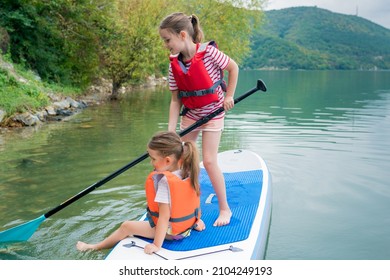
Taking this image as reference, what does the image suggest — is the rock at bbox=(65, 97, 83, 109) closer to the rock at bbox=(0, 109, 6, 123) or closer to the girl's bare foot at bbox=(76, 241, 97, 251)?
the rock at bbox=(0, 109, 6, 123)

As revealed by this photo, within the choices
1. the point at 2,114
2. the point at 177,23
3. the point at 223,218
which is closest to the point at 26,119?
the point at 2,114

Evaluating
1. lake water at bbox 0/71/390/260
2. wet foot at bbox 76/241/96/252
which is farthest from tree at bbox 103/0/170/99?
wet foot at bbox 76/241/96/252

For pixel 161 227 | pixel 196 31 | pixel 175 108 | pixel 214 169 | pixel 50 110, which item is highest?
pixel 196 31

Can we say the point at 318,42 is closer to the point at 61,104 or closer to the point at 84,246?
the point at 61,104

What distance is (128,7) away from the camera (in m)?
18.8

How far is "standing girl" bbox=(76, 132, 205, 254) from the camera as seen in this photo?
10.0 feet

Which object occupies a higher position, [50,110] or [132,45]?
[132,45]

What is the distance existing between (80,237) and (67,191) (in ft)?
4.86

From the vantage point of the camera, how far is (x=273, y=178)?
234 inches

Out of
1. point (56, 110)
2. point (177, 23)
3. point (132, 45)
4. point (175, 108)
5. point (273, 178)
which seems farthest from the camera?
point (132, 45)

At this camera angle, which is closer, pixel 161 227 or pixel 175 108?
pixel 161 227

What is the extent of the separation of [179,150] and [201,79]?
73cm

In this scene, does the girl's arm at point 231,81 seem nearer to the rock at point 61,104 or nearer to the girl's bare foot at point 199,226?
the girl's bare foot at point 199,226

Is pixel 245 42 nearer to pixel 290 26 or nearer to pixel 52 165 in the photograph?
pixel 52 165
